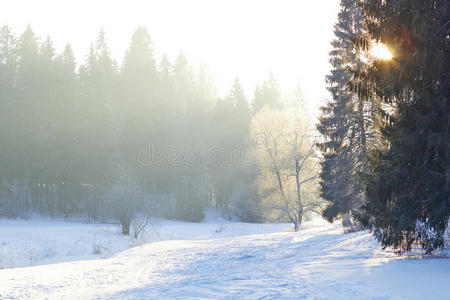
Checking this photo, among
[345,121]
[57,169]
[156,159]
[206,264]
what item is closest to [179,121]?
[156,159]

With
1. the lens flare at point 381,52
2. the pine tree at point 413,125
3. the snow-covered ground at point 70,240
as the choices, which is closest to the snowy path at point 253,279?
the pine tree at point 413,125

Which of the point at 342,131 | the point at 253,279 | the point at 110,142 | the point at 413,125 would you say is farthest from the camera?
the point at 110,142

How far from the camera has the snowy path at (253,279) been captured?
18.7 feet

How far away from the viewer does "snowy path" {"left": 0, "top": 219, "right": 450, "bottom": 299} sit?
5.70 meters

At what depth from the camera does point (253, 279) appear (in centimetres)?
708

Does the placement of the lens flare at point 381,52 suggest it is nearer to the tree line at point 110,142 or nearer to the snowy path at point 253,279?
the snowy path at point 253,279

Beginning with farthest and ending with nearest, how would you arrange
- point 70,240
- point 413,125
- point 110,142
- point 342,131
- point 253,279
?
point 110,142 → point 70,240 → point 342,131 → point 413,125 → point 253,279

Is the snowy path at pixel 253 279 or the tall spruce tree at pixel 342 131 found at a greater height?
the tall spruce tree at pixel 342 131

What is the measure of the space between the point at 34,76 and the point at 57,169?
33.2ft

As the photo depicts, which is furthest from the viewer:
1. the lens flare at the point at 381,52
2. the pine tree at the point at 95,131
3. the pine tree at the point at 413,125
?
the pine tree at the point at 95,131

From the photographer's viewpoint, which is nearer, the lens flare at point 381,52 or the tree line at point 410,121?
the tree line at point 410,121

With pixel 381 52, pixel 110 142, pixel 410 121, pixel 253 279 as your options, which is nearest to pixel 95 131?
pixel 110 142

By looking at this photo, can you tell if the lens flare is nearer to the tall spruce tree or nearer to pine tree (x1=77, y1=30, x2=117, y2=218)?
the tall spruce tree

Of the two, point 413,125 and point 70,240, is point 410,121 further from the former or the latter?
point 70,240
